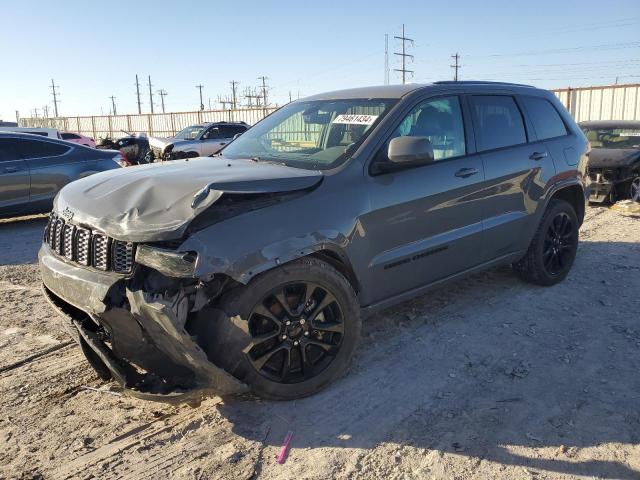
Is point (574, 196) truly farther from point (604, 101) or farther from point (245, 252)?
point (604, 101)

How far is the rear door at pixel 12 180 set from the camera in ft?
27.2

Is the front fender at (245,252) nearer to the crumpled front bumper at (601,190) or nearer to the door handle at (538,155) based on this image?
the door handle at (538,155)

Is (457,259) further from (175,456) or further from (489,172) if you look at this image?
(175,456)

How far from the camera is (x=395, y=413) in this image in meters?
3.12

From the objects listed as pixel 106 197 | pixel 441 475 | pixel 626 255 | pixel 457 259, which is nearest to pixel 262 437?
pixel 441 475

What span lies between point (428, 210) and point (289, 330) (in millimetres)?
1401

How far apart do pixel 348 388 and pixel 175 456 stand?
1.13 metres

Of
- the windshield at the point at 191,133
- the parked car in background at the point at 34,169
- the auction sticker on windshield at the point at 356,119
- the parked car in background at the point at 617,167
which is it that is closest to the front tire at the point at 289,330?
the auction sticker on windshield at the point at 356,119

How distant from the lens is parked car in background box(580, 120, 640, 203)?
378 inches

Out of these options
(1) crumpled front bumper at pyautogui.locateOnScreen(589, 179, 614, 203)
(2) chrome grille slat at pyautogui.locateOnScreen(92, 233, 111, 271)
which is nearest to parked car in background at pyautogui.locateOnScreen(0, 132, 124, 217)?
(2) chrome grille slat at pyautogui.locateOnScreen(92, 233, 111, 271)

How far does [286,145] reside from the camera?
4066 millimetres

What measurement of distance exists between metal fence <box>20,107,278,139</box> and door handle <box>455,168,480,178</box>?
24.0 metres

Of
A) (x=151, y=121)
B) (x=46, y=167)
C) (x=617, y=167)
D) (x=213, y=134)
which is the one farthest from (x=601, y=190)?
(x=151, y=121)

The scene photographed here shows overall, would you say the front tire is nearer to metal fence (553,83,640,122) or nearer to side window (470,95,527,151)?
side window (470,95,527,151)
